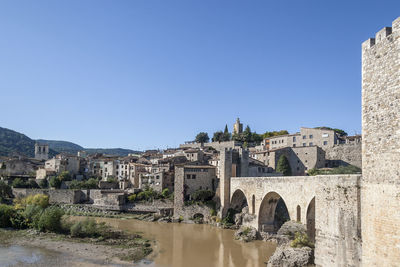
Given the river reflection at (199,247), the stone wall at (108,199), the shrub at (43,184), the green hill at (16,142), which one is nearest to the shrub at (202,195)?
the river reflection at (199,247)

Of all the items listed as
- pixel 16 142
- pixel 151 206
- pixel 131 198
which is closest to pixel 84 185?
pixel 131 198

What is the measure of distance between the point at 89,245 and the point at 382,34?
81.4 ft

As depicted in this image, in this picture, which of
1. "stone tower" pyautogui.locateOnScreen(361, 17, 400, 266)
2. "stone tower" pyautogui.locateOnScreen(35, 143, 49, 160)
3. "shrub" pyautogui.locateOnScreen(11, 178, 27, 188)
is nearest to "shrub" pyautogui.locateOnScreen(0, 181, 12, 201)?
"shrub" pyautogui.locateOnScreen(11, 178, 27, 188)

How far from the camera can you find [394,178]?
9.38 meters

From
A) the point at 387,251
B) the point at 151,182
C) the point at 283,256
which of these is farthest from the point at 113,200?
the point at 387,251

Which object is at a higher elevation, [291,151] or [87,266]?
[291,151]

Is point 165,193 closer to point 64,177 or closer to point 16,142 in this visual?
point 64,177

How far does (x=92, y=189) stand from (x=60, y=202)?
16.2ft

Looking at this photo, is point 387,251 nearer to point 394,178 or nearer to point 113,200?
point 394,178

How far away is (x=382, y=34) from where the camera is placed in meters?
10.4

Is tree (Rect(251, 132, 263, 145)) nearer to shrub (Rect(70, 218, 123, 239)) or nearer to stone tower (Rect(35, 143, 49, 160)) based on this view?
shrub (Rect(70, 218, 123, 239))

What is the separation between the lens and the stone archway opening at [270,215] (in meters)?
29.7

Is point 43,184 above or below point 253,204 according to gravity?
below

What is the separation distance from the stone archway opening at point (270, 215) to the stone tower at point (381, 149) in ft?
60.1
